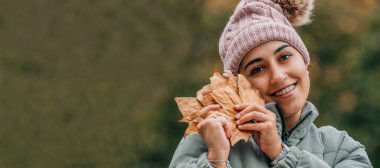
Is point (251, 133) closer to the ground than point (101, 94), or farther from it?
farther from it

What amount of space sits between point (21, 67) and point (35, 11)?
3.90 feet

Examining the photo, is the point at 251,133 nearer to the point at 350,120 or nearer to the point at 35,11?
the point at 35,11

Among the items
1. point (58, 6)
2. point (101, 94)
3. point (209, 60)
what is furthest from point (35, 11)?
point (209, 60)

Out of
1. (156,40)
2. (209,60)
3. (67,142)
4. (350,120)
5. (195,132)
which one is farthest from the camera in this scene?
(209,60)

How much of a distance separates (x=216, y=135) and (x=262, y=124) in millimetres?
188

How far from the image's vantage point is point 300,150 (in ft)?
11.1

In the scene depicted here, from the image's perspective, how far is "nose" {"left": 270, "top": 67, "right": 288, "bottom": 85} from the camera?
11.2 ft

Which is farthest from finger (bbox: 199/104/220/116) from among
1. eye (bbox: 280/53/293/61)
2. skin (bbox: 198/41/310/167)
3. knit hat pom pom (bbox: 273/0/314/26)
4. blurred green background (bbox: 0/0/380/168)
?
blurred green background (bbox: 0/0/380/168)

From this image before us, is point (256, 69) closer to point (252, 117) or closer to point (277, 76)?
point (277, 76)

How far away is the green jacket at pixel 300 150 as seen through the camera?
3.26m

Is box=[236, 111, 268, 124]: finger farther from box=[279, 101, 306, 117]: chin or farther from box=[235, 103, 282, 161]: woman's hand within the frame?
box=[279, 101, 306, 117]: chin

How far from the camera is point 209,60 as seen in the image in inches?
746

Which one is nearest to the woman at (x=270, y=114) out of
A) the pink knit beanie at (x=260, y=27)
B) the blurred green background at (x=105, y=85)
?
the pink knit beanie at (x=260, y=27)

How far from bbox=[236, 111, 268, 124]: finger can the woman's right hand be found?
6 cm
